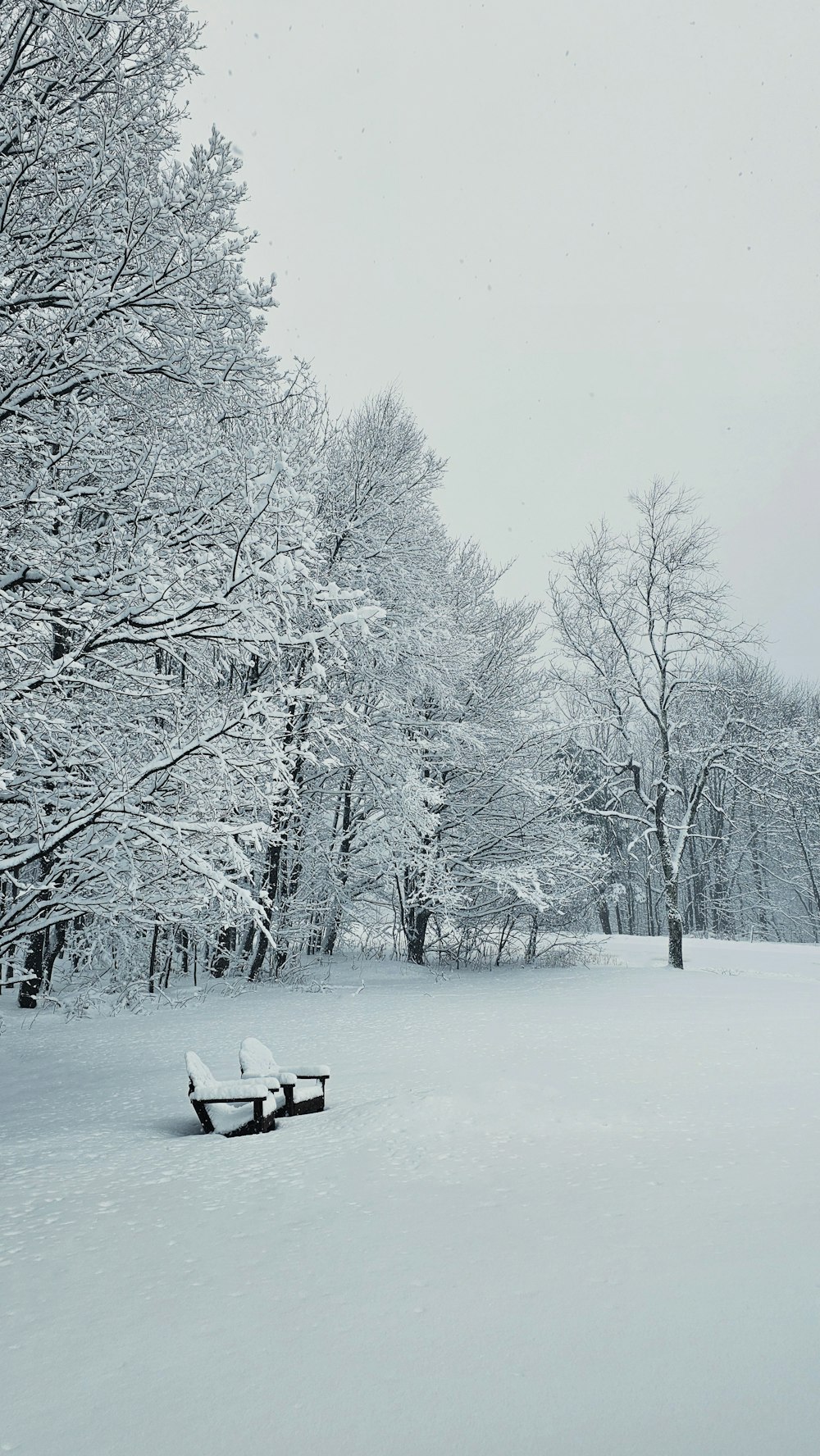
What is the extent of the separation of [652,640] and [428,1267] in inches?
680

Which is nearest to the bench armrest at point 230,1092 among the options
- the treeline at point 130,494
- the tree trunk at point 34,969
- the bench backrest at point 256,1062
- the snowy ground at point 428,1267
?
the snowy ground at point 428,1267

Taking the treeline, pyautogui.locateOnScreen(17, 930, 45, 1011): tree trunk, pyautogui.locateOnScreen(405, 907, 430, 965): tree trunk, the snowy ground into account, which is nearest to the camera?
the snowy ground

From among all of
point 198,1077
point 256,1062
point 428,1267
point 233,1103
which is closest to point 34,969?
point 256,1062

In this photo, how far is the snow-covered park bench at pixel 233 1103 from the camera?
6.00 metres

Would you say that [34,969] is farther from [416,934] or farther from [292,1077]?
[416,934]

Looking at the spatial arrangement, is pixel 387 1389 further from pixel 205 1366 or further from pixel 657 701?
pixel 657 701

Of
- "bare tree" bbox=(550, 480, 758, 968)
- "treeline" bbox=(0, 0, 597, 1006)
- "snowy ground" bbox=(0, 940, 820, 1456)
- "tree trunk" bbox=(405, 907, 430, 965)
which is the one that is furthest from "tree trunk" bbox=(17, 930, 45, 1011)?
"bare tree" bbox=(550, 480, 758, 968)

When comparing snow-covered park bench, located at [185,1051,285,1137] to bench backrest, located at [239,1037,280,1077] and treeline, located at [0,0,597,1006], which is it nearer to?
bench backrest, located at [239,1037,280,1077]

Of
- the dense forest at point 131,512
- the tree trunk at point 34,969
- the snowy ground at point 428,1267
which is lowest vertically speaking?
the snowy ground at point 428,1267

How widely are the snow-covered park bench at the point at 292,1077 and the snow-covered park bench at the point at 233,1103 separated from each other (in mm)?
233

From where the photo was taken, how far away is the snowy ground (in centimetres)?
237

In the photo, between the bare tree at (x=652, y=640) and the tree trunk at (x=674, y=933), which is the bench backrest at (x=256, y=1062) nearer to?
the bare tree at (x=652, y=640)

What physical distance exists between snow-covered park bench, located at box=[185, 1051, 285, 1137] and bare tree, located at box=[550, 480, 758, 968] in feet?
40.7

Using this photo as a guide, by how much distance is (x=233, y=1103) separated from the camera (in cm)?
624
